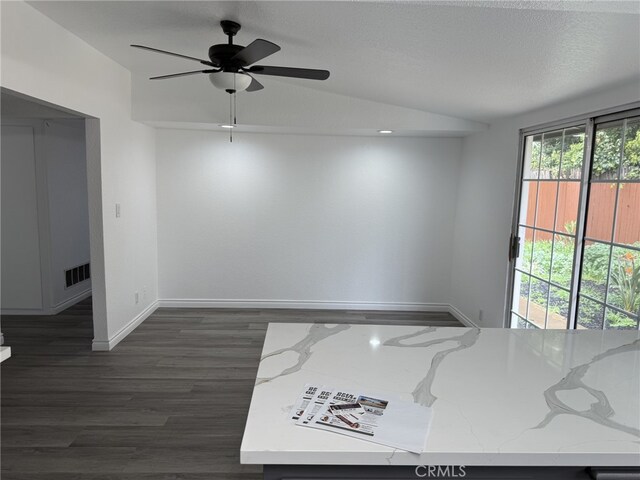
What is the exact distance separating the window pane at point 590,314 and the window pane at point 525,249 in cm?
70

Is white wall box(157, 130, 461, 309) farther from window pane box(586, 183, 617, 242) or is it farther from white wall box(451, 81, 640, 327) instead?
window pane box(586, 183, 617, 242)

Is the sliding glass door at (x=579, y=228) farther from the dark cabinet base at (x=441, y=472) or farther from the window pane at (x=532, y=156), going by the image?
the dark cabinet base at (x=441, y=472)

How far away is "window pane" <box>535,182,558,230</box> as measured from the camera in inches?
129

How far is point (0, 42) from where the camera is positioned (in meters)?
2.28

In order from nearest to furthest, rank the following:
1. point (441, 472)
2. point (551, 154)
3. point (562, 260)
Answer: point (441, 472), point (562, 260), point (551, 154)

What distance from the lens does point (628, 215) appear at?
8.27ft

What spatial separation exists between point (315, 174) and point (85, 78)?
2547mm

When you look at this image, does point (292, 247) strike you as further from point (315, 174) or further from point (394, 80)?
point (394, 80)

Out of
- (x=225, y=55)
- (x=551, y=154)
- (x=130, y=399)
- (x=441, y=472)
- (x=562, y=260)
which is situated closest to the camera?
(x=441, y=472)

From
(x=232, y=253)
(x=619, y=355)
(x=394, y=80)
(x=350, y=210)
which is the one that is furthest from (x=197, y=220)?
(x=619, y=355)

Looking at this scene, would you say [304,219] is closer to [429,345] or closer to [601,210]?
[601,210]

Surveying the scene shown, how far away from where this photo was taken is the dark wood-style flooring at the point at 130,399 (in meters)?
2.32

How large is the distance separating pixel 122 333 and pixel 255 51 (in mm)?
3107

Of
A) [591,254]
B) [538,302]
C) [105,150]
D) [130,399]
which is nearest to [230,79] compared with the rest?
[105,150]
